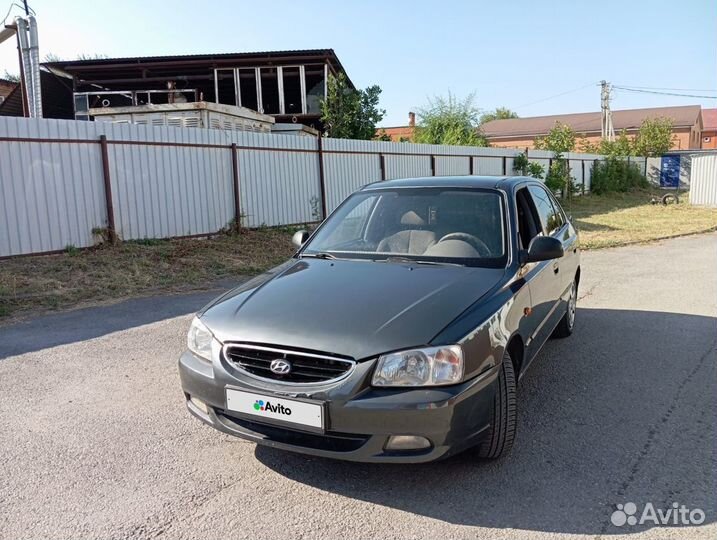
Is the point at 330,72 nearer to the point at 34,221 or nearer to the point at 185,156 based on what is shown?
the point at 185,156

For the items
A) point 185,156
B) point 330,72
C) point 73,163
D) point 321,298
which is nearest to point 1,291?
point 73,163

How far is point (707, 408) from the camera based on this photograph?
375 centimetres

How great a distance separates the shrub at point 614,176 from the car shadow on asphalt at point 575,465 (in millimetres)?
26719

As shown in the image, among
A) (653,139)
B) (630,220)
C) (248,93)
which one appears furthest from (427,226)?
(653,139)

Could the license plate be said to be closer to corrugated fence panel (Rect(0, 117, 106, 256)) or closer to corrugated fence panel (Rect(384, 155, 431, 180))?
corrugated fence panel (Rect(0, 117, 106, 256))

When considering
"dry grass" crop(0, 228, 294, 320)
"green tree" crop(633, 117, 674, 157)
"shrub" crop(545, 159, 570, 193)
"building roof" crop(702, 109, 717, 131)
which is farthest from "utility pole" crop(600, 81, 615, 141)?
"dry grass" crop(0, 228, 294, 320)

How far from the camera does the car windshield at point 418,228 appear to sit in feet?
12.2

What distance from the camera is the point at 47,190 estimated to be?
8.78 metres

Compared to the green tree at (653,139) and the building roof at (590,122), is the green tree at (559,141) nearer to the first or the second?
the green tree at (653,139)

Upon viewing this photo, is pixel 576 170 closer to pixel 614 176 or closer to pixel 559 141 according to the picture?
pixel 559 141

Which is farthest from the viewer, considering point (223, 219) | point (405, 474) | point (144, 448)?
point (223, 219)

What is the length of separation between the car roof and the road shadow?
10.8ft

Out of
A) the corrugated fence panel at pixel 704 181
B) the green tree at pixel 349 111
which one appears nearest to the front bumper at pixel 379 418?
the green tree at pixel 349 111

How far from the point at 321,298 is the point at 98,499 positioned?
1.49m
